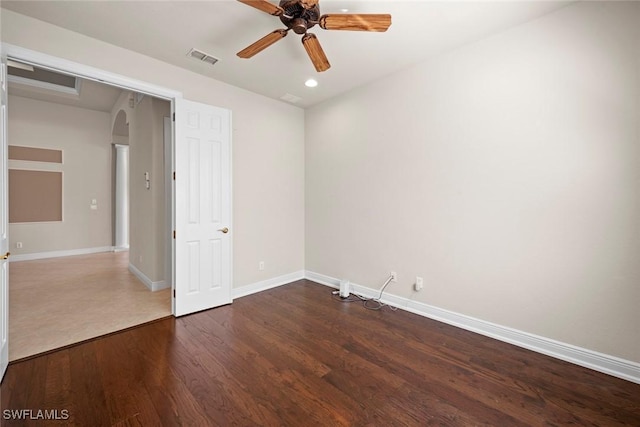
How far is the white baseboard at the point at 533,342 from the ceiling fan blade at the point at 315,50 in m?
2.74

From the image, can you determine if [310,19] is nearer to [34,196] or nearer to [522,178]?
[522,178]

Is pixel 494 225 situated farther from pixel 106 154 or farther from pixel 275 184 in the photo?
pixel 106 154

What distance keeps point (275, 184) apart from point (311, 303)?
1.87 meters

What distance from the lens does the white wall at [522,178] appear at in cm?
202

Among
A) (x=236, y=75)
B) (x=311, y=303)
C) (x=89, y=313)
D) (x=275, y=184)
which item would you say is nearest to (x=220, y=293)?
(x=311, y=303)

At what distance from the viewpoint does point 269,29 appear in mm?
2439

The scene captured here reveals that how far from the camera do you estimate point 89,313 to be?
306cm

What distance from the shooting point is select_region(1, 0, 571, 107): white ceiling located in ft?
7.05

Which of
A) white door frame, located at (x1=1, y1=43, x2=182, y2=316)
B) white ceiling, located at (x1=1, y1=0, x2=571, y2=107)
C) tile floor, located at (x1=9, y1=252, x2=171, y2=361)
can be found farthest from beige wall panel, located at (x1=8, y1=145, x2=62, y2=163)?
white ceiling, located at (x1=1, y1=0, x2=571, y2=107)

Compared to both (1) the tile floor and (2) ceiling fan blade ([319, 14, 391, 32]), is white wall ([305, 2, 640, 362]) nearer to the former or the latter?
(2) ceiling fan blade ([319, 14, 391, 32])

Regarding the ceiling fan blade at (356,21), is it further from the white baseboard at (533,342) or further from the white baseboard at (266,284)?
the white baseboard at (266,284)

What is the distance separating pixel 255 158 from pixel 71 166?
525cm

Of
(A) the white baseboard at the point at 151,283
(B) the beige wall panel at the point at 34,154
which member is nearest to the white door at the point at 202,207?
(A) the white baseboard at the point at 151,283

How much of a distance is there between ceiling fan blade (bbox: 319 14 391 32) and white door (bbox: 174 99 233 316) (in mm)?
1926
